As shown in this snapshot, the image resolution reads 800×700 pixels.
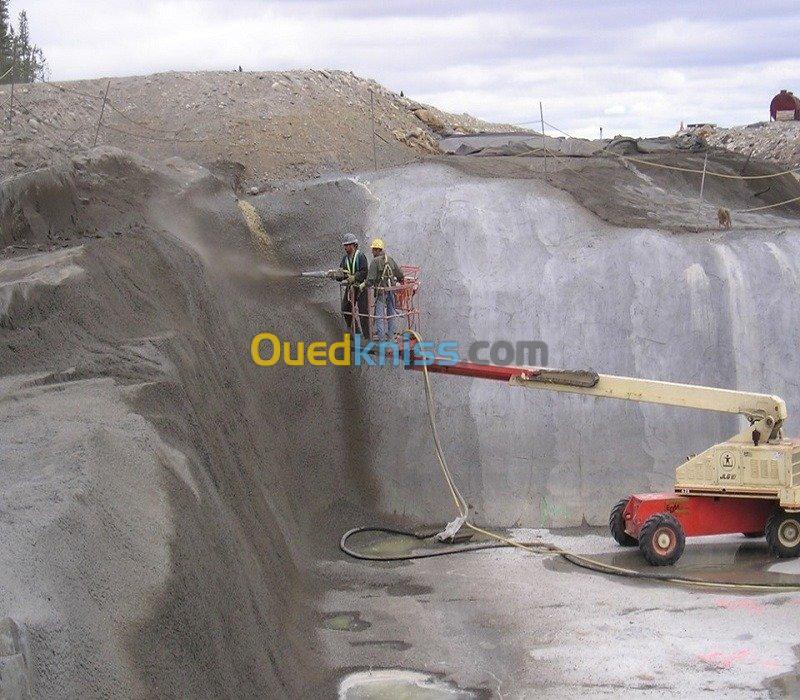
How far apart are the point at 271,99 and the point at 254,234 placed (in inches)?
450

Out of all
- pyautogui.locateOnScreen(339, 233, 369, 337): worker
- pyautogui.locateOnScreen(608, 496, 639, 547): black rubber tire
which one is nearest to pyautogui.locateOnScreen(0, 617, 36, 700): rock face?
pyautogui.locateOnScreen(608, 496, 639, 547): black rubber tire

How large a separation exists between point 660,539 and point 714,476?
1.31 meters

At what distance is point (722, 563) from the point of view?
55.1ft

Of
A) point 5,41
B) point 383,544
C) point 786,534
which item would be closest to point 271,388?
point 383,544

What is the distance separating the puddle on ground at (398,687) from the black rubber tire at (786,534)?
22.3 feet

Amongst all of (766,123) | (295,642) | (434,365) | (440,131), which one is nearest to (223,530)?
(295,642)

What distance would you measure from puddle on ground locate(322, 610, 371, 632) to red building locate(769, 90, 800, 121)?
126 ft

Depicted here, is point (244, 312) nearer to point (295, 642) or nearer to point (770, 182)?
point (295, 642)

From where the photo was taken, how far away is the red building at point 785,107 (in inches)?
1815

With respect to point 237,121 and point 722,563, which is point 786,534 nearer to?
point 722,563

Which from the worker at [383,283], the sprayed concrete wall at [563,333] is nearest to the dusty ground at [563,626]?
the sprayed concrete wall at [563,333]

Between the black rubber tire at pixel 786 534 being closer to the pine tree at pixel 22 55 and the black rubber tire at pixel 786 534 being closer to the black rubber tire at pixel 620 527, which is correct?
the black rubber tire at pixel 620 527

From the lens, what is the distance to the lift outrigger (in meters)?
16.4

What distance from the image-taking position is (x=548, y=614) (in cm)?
1453
